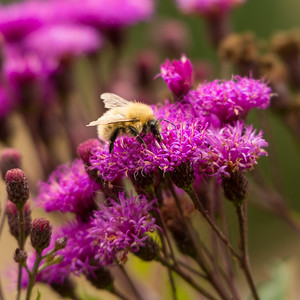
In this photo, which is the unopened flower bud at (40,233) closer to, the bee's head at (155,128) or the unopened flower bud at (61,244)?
the unopened flower bud at (61,244)

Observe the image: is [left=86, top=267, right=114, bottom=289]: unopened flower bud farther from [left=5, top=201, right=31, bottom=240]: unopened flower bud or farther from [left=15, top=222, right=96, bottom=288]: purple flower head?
[left=5, top=201, right=31, bottom=240]: unopened flower bud

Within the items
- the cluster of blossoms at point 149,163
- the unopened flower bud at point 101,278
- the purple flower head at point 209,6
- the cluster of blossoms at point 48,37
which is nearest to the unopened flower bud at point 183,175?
the cluster of blossoms at point 149,163

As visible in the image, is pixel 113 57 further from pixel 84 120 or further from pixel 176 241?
pixel 176 241

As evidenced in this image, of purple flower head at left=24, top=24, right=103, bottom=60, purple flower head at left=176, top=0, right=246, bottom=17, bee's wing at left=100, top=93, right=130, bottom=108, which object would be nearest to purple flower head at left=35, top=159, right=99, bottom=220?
bee's wing at left=100, top=93, right=130, bottom=108

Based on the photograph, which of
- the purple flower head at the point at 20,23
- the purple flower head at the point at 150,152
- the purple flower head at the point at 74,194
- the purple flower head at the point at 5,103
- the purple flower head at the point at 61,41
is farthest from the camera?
the purple flower head at the point at 20,23

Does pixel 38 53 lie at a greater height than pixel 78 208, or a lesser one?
greater

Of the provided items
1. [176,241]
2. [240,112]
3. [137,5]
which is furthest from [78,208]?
[137,5]

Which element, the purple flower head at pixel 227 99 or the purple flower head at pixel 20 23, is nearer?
the purple flower head at pixel 227 99
